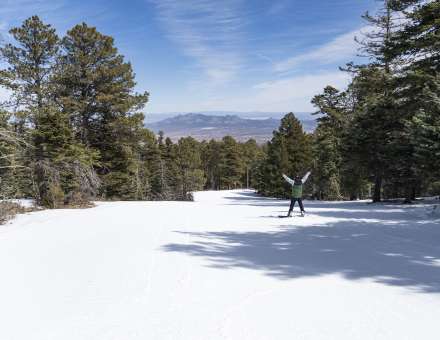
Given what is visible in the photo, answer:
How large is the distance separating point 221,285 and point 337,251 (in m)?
3.09

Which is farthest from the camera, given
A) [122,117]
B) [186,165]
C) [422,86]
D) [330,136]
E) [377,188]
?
[186,165]

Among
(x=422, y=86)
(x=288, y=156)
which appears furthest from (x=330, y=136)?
(x=422, y=86)

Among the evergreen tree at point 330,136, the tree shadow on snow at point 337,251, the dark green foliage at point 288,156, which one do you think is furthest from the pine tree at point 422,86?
the dark green foliage at point 288,156

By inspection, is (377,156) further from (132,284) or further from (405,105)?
(132,284)

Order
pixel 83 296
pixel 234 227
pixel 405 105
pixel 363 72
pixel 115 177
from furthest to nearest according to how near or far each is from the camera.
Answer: pixel 115 177 < pixel 363 72 < pixel 405 105 < pixel 234 227 < pixel 83 296

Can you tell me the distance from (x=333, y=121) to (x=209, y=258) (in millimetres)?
24980

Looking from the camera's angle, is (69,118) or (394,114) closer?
(394,114)

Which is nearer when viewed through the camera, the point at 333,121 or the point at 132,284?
the point at 132,284

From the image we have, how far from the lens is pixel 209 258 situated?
537cm

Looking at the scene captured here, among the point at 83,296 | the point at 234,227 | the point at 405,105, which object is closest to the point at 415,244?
the point at 234,227

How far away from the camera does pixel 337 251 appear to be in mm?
5766

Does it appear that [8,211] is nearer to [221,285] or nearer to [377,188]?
[221,285]

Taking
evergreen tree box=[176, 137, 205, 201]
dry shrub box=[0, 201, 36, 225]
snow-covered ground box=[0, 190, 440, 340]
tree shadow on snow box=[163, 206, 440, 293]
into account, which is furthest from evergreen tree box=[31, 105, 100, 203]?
evergreen tree box=[176, 137, 205, 201]

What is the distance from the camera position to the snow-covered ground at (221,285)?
113 inches
